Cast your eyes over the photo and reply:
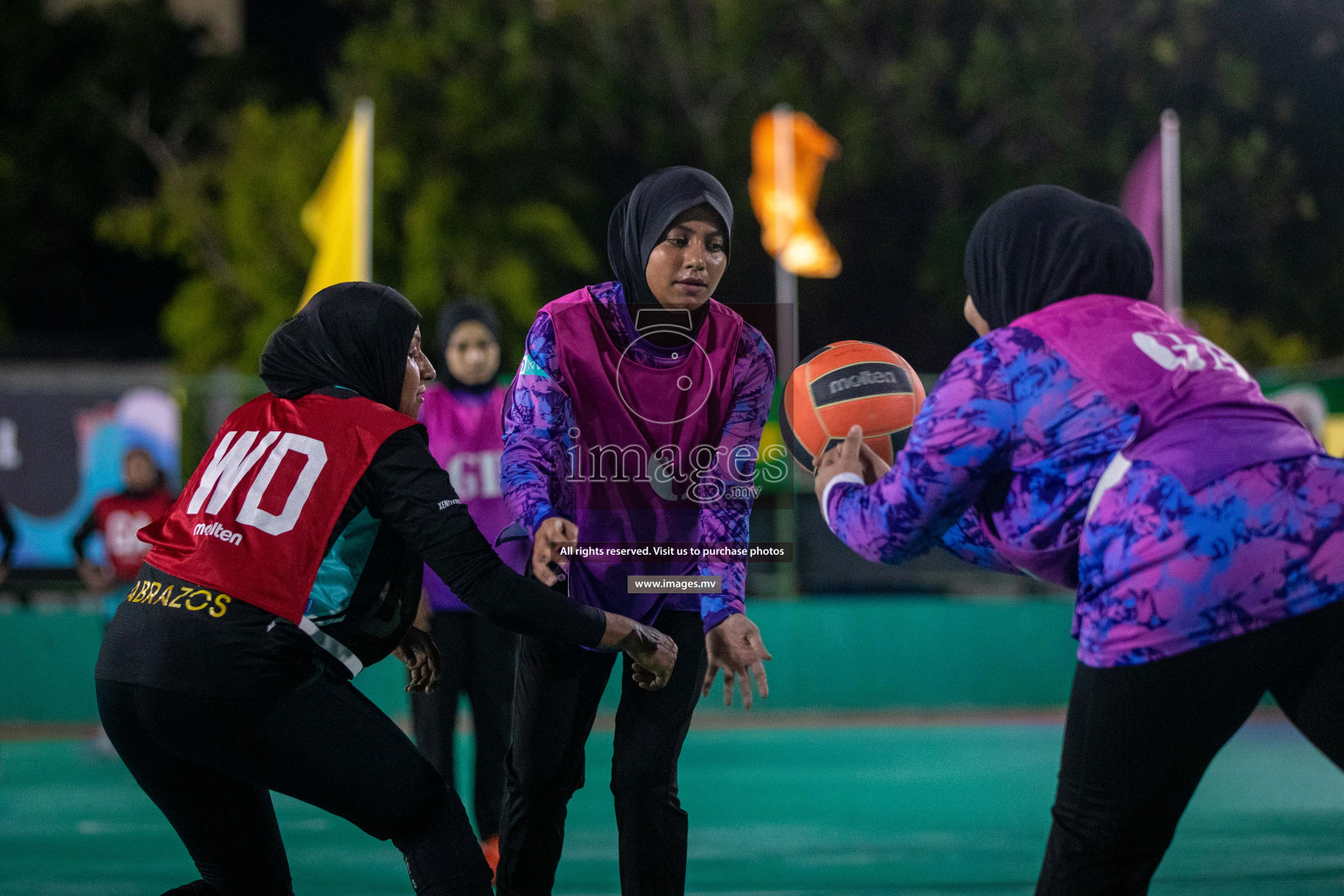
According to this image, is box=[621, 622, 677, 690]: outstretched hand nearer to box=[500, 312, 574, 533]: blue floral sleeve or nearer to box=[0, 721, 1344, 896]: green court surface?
box=[500, 312, 574, 533]: blue floral sleeve

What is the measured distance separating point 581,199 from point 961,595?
2064cm

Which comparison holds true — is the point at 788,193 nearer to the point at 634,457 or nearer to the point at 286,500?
the point at 634,457

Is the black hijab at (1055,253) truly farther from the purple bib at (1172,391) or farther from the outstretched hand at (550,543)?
the outstretched hand at (550,543)

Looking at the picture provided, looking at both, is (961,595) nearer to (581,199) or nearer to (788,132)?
(788,132)

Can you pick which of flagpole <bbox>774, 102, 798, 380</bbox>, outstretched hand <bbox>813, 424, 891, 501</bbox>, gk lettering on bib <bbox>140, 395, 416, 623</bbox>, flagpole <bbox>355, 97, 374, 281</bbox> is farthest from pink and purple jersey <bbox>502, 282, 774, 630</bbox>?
flagpole <bbox>774, 102, 798, 380</bbox>

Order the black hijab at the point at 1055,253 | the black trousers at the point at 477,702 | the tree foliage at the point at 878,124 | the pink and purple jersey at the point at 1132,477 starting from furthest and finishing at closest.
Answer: the tree foliage at the point at 878,124
the black trousers at the point at 477,702
the black hijab at the point at 1055,253
the pink and purple jersey at the point at 1132,477

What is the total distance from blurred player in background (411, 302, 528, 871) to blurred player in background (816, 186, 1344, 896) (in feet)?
9.21

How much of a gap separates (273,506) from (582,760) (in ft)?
3.86

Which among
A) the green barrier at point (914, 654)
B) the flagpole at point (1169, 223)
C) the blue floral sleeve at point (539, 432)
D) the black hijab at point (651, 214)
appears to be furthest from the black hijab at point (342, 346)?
the flagpole at point (1169, 223)

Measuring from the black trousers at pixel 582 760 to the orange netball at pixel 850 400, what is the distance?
21.6 inches

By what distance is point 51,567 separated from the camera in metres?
10.3

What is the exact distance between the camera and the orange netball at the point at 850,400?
141 inches

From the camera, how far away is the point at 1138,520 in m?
2.57

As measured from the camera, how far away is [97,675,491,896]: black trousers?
2902mm
